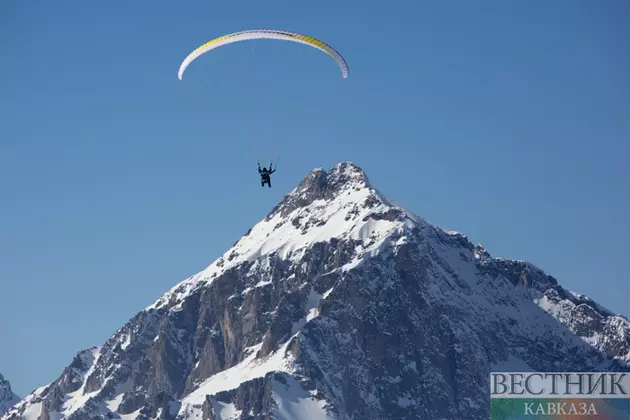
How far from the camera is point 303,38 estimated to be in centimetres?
18362

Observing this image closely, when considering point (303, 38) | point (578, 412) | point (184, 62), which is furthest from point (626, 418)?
point (184, 62)

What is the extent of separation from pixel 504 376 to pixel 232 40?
57.1 m

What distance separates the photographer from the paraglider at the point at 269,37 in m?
183

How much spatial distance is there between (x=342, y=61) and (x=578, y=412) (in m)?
61.5

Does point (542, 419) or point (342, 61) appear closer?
point (542, 419)

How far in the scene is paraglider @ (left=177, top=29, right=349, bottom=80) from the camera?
600 feet

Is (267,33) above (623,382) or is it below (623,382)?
above

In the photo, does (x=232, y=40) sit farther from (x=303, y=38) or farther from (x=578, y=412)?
(x=578, y=412)

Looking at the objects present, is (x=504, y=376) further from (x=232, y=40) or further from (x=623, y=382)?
(x=232, y=40)

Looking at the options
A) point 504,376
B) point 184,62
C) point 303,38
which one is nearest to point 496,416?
point 504,376

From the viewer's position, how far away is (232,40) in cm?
18488

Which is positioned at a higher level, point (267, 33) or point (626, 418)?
point (267, 33)

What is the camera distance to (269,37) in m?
184

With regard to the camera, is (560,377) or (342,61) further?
(342,61)
